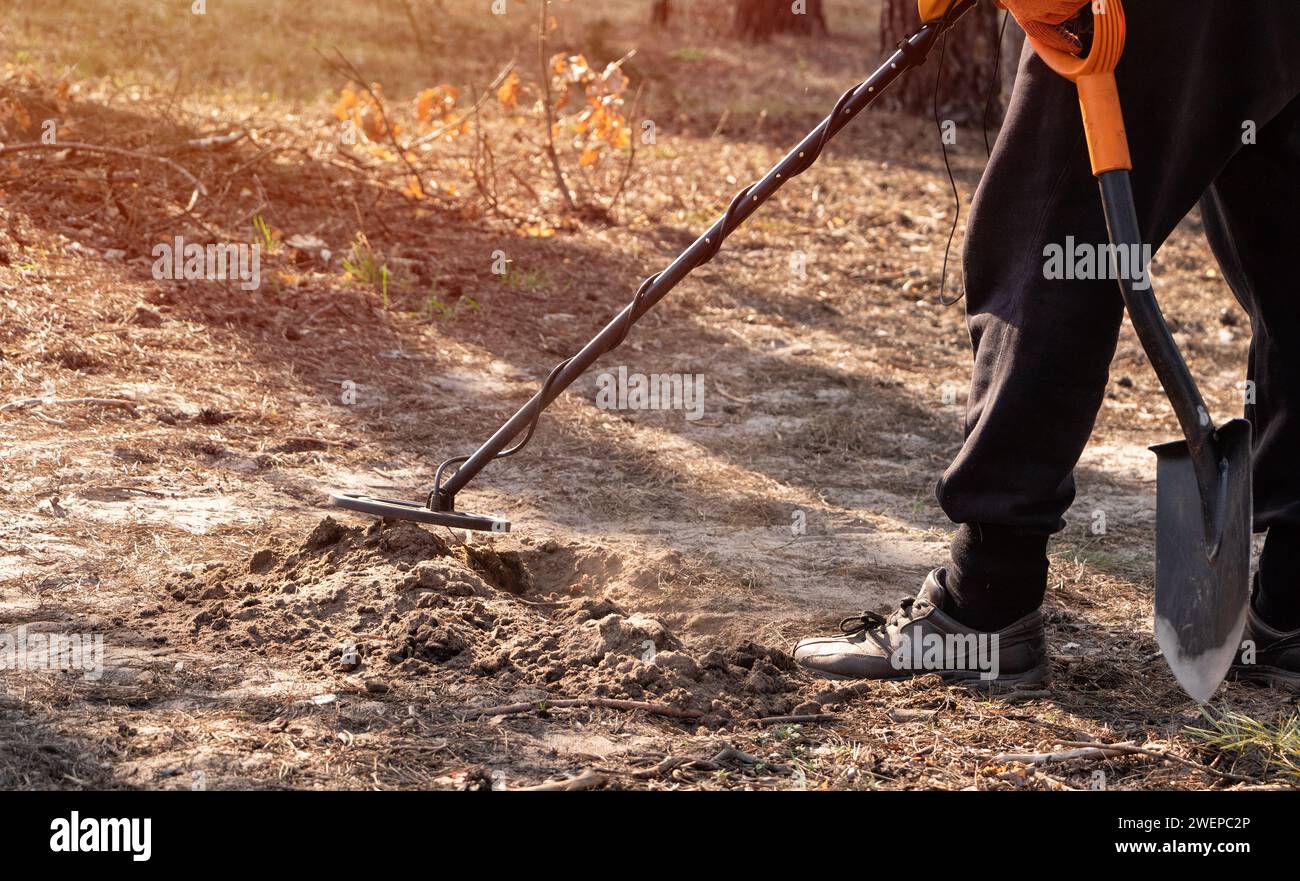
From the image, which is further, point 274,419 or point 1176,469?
point 274,419

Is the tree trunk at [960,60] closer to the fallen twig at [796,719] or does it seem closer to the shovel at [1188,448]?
the shovel at [1188,448]

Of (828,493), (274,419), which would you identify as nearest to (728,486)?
(828,493)

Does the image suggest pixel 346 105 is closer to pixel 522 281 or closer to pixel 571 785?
pixel 522 281

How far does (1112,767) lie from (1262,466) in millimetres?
817

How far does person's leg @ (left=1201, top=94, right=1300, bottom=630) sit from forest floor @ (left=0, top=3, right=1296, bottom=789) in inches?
11.9

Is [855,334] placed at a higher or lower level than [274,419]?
higher

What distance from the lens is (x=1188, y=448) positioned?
2.44 meters

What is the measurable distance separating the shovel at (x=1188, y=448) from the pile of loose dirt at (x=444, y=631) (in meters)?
0.75

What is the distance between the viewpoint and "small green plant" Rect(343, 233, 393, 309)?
5660 mm

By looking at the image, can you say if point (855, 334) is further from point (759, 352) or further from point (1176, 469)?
point (1176, 469)

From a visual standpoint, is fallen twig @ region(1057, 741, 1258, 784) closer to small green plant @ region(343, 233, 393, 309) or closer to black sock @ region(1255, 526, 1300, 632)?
black sock @ region(1255, 526, 1300, 632)

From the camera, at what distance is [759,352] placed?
18.5 ft

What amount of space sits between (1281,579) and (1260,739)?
20.8 inches

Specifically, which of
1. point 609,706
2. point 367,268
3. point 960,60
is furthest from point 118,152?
point 960,60
